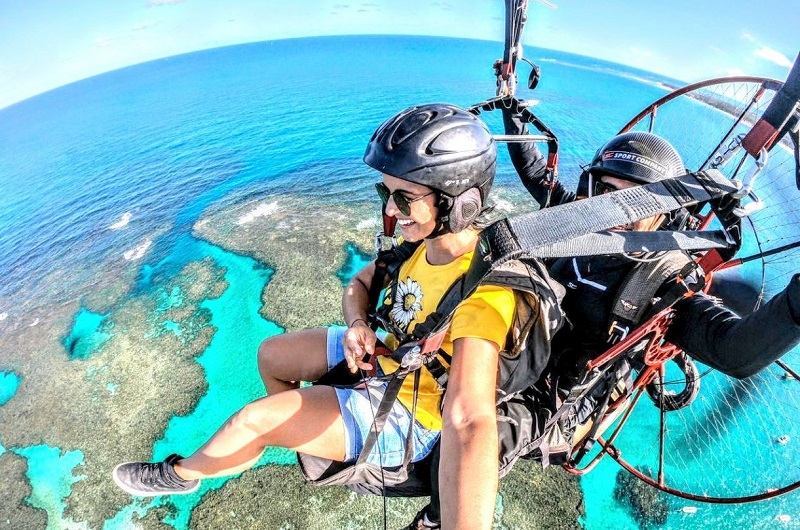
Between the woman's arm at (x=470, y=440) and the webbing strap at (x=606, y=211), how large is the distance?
771 millimetres

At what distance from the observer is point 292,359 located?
134 inches

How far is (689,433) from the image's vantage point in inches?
324

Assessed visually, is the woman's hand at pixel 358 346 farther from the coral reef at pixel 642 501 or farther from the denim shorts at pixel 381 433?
the coral reef at pixel 642 501

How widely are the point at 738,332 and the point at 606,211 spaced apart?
126cm

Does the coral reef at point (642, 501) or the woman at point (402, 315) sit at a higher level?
the woman at point (402, 315)

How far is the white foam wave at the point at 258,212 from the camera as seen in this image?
17.5 m

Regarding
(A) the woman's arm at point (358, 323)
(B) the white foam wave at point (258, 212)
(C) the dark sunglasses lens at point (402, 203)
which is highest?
(C) the dark sunglasses lens at point (402, 203)

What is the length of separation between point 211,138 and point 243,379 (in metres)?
32.8

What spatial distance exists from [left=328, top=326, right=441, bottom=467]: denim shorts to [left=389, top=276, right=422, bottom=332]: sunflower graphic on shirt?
0.56 m

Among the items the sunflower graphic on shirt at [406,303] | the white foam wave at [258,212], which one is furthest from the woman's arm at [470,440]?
the white foam wave at [258,212]

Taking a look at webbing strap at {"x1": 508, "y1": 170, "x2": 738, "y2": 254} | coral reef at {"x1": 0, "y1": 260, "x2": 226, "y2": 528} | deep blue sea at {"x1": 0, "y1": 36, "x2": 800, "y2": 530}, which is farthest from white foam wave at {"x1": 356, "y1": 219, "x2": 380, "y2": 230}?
webbing strap at {"x1": 508, "y1": 170, "x2": 738, "y2": 254}

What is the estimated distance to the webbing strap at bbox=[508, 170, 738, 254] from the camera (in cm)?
147

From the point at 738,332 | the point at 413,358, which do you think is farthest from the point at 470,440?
the point at 738,332

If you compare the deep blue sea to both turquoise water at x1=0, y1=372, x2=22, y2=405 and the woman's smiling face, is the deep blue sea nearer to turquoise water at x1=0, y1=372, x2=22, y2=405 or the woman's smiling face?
turquoise water at x1=0, y1=372, x2=22, y2=405
